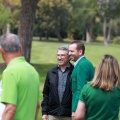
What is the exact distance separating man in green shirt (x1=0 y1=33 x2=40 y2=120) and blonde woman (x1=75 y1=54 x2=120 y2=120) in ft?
1.90

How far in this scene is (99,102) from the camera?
4961 mm

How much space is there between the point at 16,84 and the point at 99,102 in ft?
3.33

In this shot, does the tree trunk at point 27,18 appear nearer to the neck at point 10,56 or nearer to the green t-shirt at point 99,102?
the green t-shirt at point 99,102

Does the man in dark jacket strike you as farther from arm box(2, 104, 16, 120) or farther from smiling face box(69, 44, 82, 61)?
arm box(2, 104, 16, 120)

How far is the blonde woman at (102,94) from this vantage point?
4.90 metres

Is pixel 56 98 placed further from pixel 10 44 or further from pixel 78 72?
pixel 10 44

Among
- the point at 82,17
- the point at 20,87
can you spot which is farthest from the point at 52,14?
the point at 20,87

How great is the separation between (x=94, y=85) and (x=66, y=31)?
77952 millimetres

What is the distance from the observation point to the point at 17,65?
4.57 meters

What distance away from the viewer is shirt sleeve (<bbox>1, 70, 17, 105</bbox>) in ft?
14.7

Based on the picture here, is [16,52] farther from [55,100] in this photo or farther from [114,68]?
[55,100]

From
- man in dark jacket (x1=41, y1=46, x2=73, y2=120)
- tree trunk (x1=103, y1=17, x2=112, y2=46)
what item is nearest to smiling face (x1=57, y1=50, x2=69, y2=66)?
man in dark jacket (x1=41, y1=46, x2=73, y2=120)

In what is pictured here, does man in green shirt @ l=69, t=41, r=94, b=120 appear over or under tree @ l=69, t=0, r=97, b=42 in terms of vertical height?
under

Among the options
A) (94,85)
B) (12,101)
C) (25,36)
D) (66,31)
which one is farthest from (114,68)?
(66,31)
